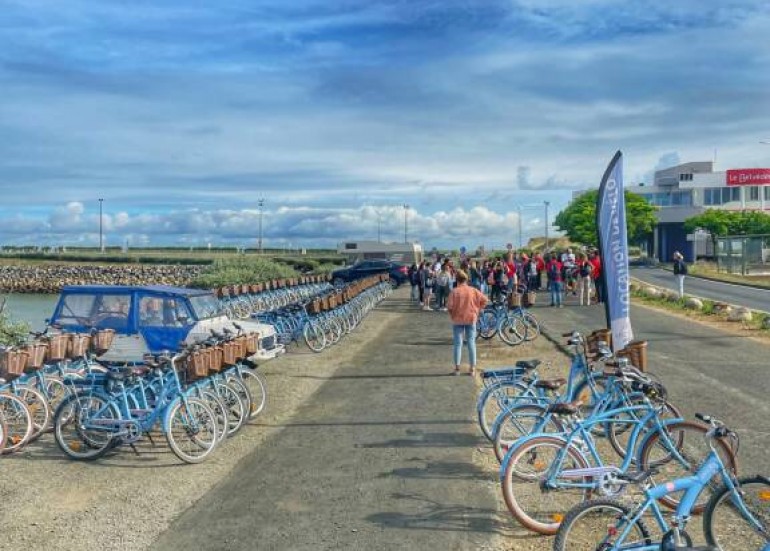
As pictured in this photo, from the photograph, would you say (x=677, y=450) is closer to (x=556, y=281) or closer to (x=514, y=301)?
(x=514, y=301)

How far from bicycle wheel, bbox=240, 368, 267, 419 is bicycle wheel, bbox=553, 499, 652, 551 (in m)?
5.63

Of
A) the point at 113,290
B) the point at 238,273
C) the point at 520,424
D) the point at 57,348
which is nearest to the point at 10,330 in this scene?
the point at 113,290

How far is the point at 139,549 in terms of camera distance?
5516mm

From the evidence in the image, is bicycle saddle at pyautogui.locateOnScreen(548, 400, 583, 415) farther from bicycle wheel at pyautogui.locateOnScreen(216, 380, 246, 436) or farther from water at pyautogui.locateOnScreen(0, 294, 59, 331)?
water at pyautogui.locateOnScreen(0, 294, 59, 331)

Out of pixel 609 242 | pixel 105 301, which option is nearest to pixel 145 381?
pixel 105 301

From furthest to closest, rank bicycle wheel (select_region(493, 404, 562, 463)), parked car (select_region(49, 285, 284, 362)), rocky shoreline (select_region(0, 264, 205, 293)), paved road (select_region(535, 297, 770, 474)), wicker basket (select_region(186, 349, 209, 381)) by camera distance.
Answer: rocky shoreline (select_region(0, 264, 205, 293)), parked car (select_region(49, 285, 284, 362)), paved road (select_region(535, 297, 770, 474)), wicker basket (select_region(186, 349, 209, 381)), bicycle wheel (select_region(493, 404, 562, 463))

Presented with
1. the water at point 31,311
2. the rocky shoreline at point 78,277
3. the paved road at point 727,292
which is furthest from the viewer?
the rocky shoreline at point 78,277

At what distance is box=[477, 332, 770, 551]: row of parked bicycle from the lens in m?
4.59

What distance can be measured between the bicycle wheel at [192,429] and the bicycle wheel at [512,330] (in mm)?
9941

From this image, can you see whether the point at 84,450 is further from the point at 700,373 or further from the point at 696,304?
→ the point at 696,304

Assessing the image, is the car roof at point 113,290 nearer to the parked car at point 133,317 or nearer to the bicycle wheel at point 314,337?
the parked car at point 133,317

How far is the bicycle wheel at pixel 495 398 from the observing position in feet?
25.6

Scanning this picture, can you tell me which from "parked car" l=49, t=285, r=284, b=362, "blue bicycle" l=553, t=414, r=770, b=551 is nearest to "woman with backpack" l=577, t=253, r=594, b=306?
"parked car" l=49, t=285, r=284, b=362

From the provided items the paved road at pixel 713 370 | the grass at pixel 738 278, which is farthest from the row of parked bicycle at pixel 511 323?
the grass at pixel 738 278
